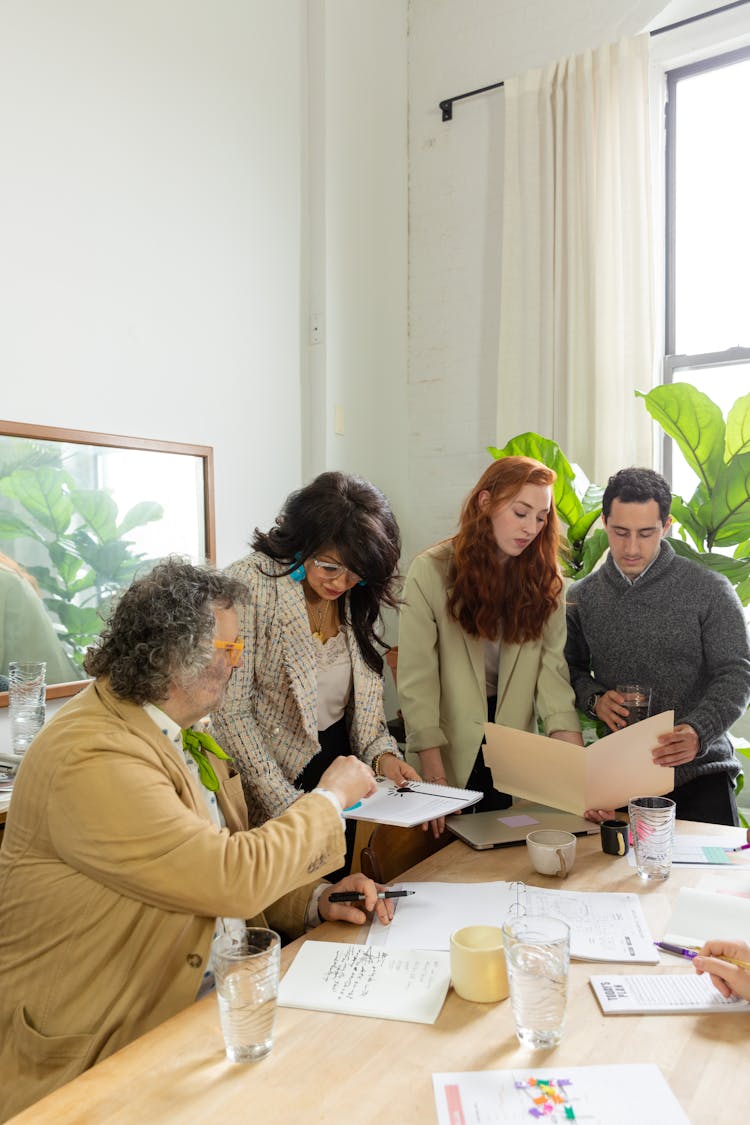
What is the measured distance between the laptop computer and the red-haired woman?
323mm

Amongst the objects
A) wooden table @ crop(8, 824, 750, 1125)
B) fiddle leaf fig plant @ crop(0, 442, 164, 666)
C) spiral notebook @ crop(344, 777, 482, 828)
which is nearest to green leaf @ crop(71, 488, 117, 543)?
fiddle leaf fig plant @ crop(0, 442, 164, 666)

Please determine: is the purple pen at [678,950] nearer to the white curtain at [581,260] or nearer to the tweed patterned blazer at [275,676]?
the tweed patterned blazer at [275,676]

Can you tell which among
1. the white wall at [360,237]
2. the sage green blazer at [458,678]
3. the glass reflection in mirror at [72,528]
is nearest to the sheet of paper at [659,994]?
the sage green blazer at [458,678]

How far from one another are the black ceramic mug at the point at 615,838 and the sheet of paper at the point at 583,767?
0.22 ft

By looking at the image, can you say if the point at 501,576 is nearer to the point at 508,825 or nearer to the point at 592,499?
the point at 508,825

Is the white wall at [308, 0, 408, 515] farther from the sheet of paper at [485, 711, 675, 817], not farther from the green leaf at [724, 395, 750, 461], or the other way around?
the sheet of paper at [485, 711, 675, 817]

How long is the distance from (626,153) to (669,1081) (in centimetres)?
359

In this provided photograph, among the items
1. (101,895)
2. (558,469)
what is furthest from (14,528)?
(558,469)

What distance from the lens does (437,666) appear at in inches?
88.3

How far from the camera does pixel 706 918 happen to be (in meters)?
1.30

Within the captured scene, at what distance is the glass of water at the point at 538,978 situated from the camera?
3.24 ft

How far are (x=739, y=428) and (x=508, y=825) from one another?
1.59m

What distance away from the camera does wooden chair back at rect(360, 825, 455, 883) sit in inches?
61.0

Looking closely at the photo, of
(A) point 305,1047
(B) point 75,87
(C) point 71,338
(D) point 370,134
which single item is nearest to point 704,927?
(A) point 305,1047
